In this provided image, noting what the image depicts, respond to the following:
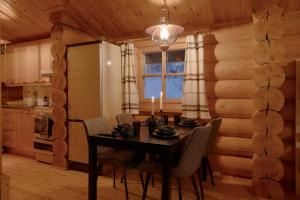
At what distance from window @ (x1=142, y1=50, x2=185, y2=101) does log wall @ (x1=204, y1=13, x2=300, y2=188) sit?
0.53m

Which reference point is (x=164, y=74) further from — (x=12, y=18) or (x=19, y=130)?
(x=19, y=130)

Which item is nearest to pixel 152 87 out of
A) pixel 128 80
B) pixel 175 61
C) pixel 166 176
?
pixel 128 80

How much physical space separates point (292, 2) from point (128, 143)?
106 inches

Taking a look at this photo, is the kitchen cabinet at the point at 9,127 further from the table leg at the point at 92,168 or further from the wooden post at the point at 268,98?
the wooden post at the point at 268,98

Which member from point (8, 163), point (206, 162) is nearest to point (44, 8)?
point (8, 163)

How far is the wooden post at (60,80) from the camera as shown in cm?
364

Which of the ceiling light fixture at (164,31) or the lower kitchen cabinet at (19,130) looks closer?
the ceiling light fixture at (164,31)

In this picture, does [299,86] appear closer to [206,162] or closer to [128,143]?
[206,162]

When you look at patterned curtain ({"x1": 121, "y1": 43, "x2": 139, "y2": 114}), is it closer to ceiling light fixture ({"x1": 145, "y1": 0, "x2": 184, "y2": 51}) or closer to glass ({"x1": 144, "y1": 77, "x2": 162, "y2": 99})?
glass ({"x1": 144, "y1": 77, "x2": 162, "y2": 99})

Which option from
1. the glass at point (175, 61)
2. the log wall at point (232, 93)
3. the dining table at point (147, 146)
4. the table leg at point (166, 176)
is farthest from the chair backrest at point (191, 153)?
the glass at point (175, 61)

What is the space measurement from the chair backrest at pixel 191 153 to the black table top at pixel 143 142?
112 millimetres

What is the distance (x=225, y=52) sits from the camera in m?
3.35

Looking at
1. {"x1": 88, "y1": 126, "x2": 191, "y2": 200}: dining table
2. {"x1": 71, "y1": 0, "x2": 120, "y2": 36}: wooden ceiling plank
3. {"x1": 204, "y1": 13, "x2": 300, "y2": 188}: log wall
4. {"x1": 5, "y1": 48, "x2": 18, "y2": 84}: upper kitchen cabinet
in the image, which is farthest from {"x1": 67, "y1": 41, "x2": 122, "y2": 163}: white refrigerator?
{"x1": 5, "y1": 48, "x2": 18, "y2": 84}: upper kitchen cabinet

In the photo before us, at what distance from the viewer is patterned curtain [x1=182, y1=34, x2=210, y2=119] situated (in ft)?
11.0
